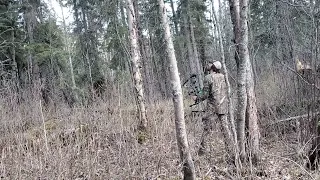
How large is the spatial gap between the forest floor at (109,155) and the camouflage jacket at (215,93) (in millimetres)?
617

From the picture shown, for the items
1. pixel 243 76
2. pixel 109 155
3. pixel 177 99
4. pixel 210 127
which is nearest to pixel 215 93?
pixel 210 127

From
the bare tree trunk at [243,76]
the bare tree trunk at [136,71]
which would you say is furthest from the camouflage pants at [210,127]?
the bare tree trunk at [136,71]

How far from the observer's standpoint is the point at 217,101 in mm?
5289

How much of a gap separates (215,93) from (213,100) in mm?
139

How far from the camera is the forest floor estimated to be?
389 centimetres

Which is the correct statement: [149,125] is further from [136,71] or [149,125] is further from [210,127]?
[210,127]

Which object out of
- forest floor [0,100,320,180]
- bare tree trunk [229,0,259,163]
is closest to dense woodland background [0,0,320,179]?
forest floor [0,100,320,180]

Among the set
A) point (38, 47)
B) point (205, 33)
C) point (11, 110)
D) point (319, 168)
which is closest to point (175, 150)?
point (319, 168)

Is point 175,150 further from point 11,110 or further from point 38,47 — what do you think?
point 38,47

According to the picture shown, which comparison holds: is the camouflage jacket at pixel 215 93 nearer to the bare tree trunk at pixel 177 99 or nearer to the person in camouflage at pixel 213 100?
the person in camouflage at pixel 213 100

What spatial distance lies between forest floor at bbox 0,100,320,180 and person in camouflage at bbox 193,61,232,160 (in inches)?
12.6

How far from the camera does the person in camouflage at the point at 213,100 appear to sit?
525 cm

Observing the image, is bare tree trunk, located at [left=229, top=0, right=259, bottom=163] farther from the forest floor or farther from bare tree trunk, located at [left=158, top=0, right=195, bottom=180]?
bare tree trunk, located at [left=158, top=0, right=195, bottom=180]

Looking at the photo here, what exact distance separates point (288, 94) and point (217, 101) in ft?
8.62
